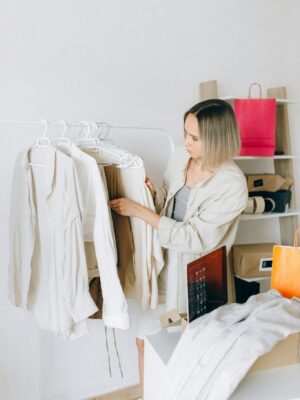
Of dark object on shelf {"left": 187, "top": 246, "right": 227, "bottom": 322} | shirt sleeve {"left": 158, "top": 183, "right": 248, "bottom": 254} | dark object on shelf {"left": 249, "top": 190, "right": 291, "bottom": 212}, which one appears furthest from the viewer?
dark object on shelf {"left": 249, "top": 190, "right": 291, "bottom": 212}

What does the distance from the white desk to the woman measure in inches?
17.9

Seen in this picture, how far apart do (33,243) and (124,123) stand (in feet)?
2.94

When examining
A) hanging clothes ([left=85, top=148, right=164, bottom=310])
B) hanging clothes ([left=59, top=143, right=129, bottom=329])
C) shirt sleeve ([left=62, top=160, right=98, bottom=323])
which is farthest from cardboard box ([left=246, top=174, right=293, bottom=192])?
shirt sleeve ([left=62, top=160, right=98, bottom=323])

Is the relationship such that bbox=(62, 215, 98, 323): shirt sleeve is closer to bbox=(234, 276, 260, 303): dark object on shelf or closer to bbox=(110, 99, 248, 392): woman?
bbox=(110, 99, 248, 392): woman

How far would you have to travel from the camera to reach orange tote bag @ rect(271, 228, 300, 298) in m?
1.33

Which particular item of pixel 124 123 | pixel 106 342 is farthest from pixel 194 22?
pixel 106 342

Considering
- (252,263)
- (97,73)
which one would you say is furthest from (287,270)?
(97,73)

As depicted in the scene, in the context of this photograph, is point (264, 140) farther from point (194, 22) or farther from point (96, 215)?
point (96, 215)

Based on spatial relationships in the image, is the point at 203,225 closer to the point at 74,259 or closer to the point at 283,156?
the point at 74,259

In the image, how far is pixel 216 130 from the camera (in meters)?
1.66

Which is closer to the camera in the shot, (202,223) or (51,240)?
(51,240)

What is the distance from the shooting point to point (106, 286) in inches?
61.1

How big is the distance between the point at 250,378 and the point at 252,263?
1169mm

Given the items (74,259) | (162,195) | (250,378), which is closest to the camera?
(250,378)
